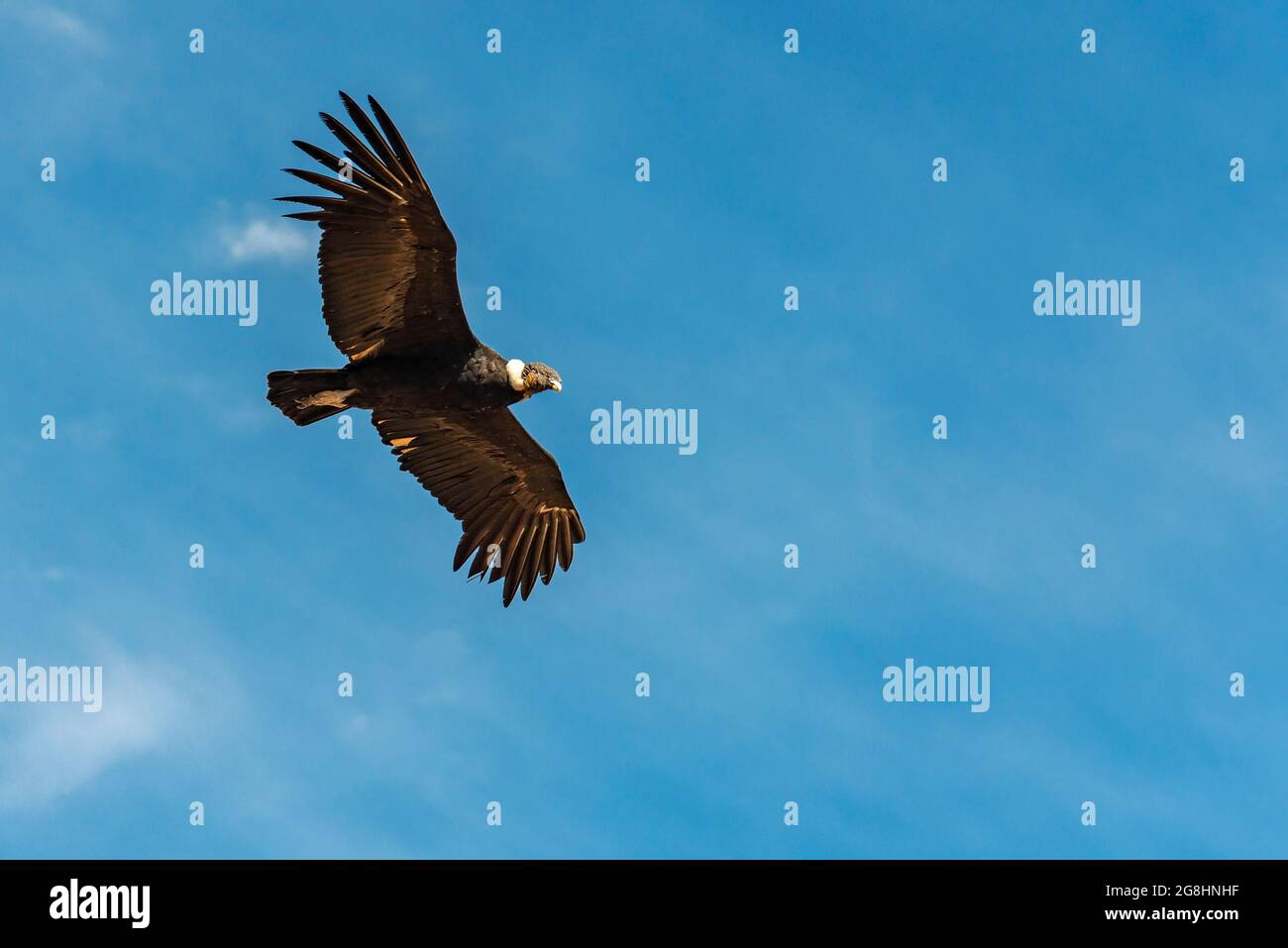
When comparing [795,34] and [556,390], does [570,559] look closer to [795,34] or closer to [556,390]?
[556,390]

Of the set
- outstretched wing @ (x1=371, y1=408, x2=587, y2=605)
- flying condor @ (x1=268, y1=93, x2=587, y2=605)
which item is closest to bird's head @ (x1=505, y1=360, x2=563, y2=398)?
flying condor @ (x1=268, y1=93, x2=587, y2=605)

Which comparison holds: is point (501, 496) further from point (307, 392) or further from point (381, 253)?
point (381, 253)

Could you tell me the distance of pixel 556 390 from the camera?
1697 cm

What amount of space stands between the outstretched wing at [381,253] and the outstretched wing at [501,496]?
2.26 metres

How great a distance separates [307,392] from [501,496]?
3.82 meters

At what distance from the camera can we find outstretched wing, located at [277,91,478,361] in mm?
14938

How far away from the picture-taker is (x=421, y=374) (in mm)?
16672

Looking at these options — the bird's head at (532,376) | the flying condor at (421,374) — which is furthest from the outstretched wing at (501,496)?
the bird's head at (532,376)

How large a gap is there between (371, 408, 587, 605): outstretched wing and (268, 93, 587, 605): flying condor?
0.8 inches

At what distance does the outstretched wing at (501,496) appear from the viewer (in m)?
18.6

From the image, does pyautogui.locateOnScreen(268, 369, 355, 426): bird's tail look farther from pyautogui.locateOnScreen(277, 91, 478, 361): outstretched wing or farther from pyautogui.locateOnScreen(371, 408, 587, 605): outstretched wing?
pyautogui.locateOnScreen(371, 408, 587, 605): outstretched wing

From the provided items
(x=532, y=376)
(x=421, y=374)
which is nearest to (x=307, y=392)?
(x=421, y=374)
